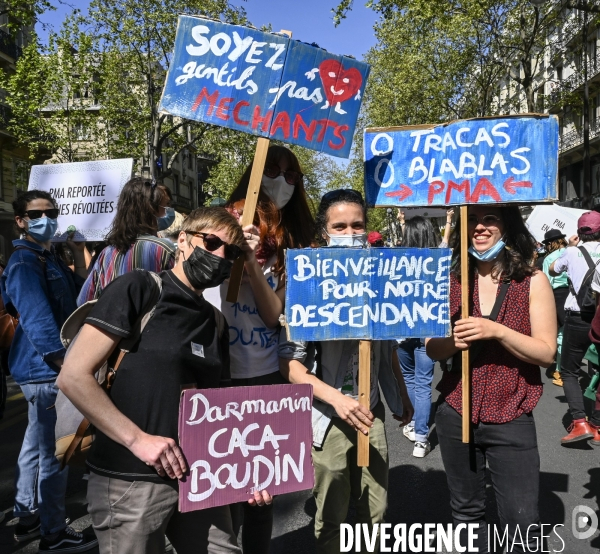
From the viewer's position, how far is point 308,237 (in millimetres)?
3027

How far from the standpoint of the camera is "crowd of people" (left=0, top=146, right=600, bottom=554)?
2098 mm

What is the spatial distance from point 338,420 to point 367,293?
1.90 ft

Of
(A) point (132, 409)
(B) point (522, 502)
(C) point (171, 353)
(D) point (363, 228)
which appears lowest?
(B) point (522, 502)

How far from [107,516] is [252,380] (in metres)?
0.86

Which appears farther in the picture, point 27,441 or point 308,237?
point 27,441

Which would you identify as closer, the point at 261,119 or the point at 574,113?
the point at 261,119

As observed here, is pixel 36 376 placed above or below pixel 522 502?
above

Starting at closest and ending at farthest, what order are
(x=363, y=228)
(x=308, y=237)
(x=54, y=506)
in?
(x=363, y=228) < (x=308, y=237) < (x=54, y=506)

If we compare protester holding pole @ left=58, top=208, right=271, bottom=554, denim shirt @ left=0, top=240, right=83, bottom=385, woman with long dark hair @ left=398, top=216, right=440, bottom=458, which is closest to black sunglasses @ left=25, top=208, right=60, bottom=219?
denim shirt @ left=0, top=240, right=83, bottom=385

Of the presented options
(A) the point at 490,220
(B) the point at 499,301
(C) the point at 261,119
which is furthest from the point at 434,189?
(C) the point at 261,119

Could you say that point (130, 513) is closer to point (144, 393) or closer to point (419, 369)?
point (144, 393)

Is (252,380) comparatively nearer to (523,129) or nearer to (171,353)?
(171,353)

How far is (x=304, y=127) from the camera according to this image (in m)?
2.86

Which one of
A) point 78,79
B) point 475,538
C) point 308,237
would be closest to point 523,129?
point 308,237
